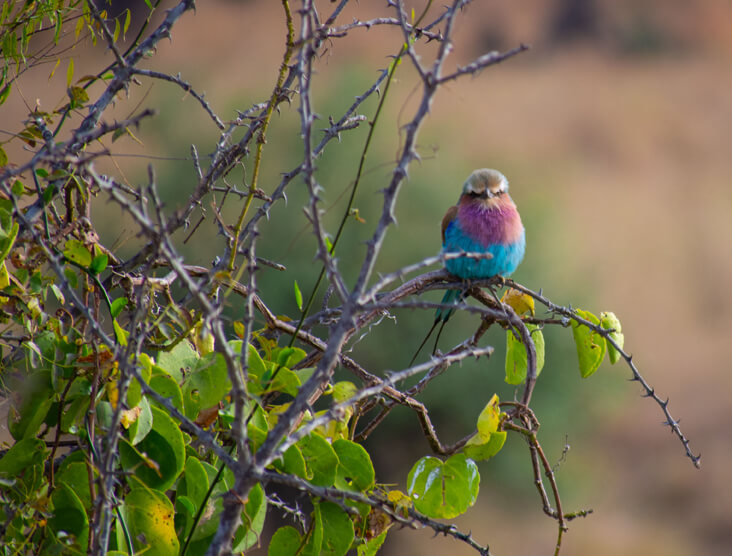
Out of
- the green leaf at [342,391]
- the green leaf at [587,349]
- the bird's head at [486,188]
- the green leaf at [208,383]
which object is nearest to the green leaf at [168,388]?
the green leaf at [208,383]

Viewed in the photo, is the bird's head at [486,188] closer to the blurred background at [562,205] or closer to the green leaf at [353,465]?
the green leaf at [353,465]

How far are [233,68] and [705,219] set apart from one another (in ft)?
33.4

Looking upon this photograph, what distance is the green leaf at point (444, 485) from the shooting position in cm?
127

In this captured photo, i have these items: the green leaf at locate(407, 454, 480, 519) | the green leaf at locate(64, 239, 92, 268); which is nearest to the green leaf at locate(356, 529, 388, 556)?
the green leaf at locate(407, 454, 480, 519)

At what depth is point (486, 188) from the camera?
2.35 meters

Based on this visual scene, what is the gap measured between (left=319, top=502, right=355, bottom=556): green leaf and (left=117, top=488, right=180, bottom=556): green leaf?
0.74 ft

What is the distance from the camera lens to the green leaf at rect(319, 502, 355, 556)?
117 centimetres

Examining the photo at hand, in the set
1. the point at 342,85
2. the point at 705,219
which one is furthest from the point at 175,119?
the point at 705,219

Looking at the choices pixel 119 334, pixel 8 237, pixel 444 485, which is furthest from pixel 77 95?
pixel 444 485

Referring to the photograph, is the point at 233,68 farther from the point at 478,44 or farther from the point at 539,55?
the point at 539,55

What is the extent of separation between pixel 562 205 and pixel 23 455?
1174 cm

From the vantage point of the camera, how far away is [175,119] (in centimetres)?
758

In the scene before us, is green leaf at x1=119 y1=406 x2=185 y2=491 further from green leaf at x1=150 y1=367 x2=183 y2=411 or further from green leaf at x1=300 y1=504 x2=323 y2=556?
green leaf at x1=300 y1=504 x2=323 y2=556

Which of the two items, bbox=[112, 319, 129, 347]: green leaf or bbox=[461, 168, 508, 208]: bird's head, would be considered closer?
bbox=[112, 319, 129, 347]: green leaf
